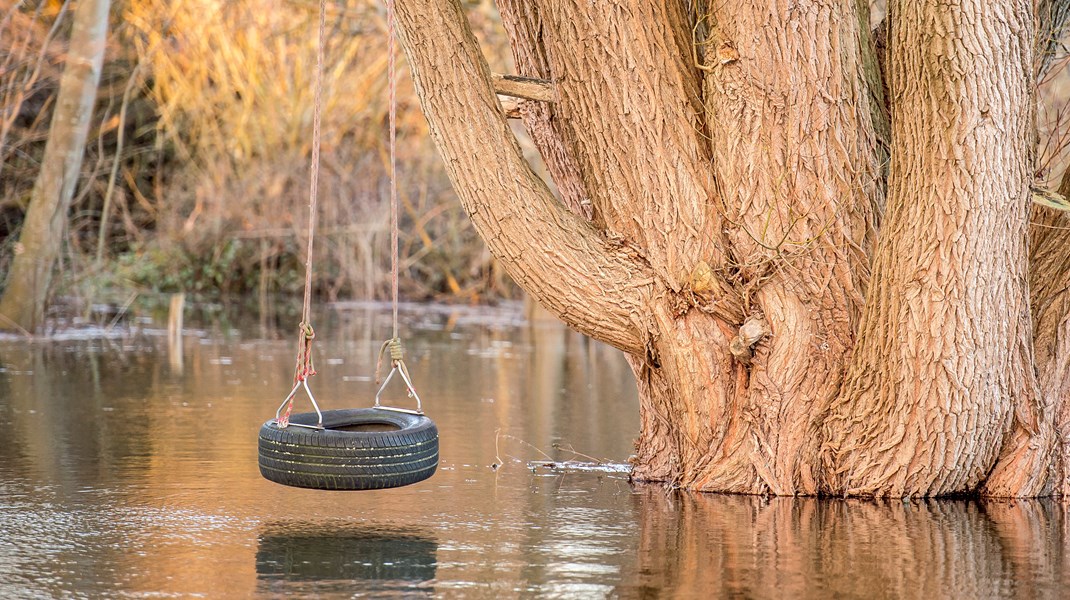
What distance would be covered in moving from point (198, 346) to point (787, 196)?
36.0 feet

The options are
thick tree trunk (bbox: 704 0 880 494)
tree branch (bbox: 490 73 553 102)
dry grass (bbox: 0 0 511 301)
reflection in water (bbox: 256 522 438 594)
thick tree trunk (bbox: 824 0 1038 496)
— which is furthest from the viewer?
dry grass (bbox: 0 0 511 301)

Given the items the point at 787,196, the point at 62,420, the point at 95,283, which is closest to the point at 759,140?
the point at 787,196

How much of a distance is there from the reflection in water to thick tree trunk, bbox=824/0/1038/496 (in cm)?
267

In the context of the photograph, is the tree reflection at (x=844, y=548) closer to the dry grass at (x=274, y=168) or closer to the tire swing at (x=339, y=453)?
the tire swing at (x=339, y=453)

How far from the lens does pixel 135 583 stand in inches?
217

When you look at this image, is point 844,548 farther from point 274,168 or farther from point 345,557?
point 274,168

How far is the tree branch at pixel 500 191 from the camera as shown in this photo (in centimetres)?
789

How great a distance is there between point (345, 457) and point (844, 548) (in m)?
2.28

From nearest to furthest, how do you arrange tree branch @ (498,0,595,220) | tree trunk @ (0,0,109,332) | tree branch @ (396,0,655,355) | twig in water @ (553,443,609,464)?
tree branch @ (396,0,655,355), tree branch @ (498,0,595,220), twig in water @ (553,443,609,464), tree trunk @ (0,0,109,332)

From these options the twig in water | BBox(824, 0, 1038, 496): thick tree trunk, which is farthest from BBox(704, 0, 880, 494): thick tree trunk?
the twig in water

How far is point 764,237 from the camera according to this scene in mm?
7859

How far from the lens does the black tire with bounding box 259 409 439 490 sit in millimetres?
6473

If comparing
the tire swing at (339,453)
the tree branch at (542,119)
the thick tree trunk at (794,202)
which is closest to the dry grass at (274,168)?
the tree branch at (542,119)

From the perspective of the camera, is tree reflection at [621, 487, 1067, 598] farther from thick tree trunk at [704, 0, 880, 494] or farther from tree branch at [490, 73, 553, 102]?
tree branch at [490, 73, 553, 102]
